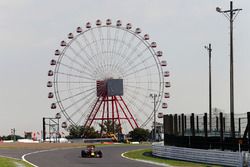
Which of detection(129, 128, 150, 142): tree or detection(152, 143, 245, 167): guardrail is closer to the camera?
detection(152, 143, 245, 167): guardrail

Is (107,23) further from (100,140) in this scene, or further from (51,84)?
(100,140)

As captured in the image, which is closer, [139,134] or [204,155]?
[204,155]

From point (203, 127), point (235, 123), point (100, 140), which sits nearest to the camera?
point (235, 123)

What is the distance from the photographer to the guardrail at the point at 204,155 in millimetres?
32750

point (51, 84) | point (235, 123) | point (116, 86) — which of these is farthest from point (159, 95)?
point (235, 123)

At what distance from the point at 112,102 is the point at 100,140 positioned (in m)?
14.0

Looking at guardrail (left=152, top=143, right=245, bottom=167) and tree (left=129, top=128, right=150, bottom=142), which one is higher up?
guardrail (left=152, top=143, right=245, bottom=167)

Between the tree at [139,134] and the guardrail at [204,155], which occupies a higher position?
the guardrail at [204,155]

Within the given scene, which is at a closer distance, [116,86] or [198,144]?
[198,144]

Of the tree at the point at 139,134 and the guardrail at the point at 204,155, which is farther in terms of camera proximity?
the tree at the point at 139,134

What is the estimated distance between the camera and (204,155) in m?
37.2

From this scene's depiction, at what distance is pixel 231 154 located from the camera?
33531 mm

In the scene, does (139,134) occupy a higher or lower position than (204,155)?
lower

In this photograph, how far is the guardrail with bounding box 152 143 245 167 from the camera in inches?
1289
